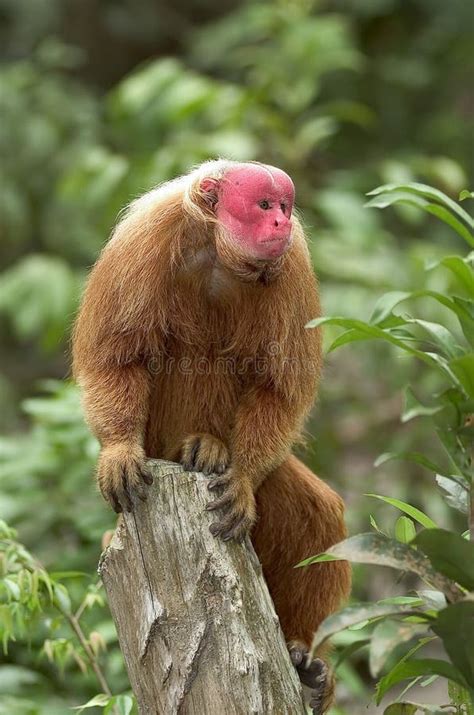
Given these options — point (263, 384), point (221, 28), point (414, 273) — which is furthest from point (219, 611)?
point (221, 28)

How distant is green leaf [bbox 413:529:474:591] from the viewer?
7.81ft

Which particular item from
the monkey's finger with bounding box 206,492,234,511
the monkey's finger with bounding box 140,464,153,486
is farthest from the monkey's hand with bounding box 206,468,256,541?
the monkey's finger with bounding box 140,464,153,486

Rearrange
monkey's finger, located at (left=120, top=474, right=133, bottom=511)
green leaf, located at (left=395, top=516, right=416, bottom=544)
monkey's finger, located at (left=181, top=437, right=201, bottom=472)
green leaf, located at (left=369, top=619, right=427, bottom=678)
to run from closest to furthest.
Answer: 1. green leaf, located at (left=369, top=619, right=427, bottom=678)
2. green leaf, located at (left=395, top=516, right=416, bottom=544)
3. monkey's finger, located at (left=120, top=474, right=133, bottom=511)
4. monkey's finger, located at (left=181, top=437, right=201, bottom=472)

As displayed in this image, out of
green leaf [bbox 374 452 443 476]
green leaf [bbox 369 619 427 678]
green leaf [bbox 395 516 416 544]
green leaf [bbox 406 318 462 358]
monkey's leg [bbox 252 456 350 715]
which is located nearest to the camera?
green leaf [bbox 369 619 427 678]

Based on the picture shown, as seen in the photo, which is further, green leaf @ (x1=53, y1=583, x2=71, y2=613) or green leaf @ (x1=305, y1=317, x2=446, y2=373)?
green leaf @ (x1=53, y1=583, x2=71, y2=613)

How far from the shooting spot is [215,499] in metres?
2.97

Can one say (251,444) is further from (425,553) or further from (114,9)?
(114,9)

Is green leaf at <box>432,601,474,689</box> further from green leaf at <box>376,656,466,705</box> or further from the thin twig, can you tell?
the thin twig

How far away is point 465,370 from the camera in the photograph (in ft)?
8.08

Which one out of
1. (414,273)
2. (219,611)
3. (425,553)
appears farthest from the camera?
(414,273)

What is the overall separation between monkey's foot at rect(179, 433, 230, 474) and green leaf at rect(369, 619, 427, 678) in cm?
85

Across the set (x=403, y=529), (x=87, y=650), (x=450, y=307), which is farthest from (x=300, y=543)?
(x=450, y=307)

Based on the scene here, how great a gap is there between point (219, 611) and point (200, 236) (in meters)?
1.08

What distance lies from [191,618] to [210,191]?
1196mm
